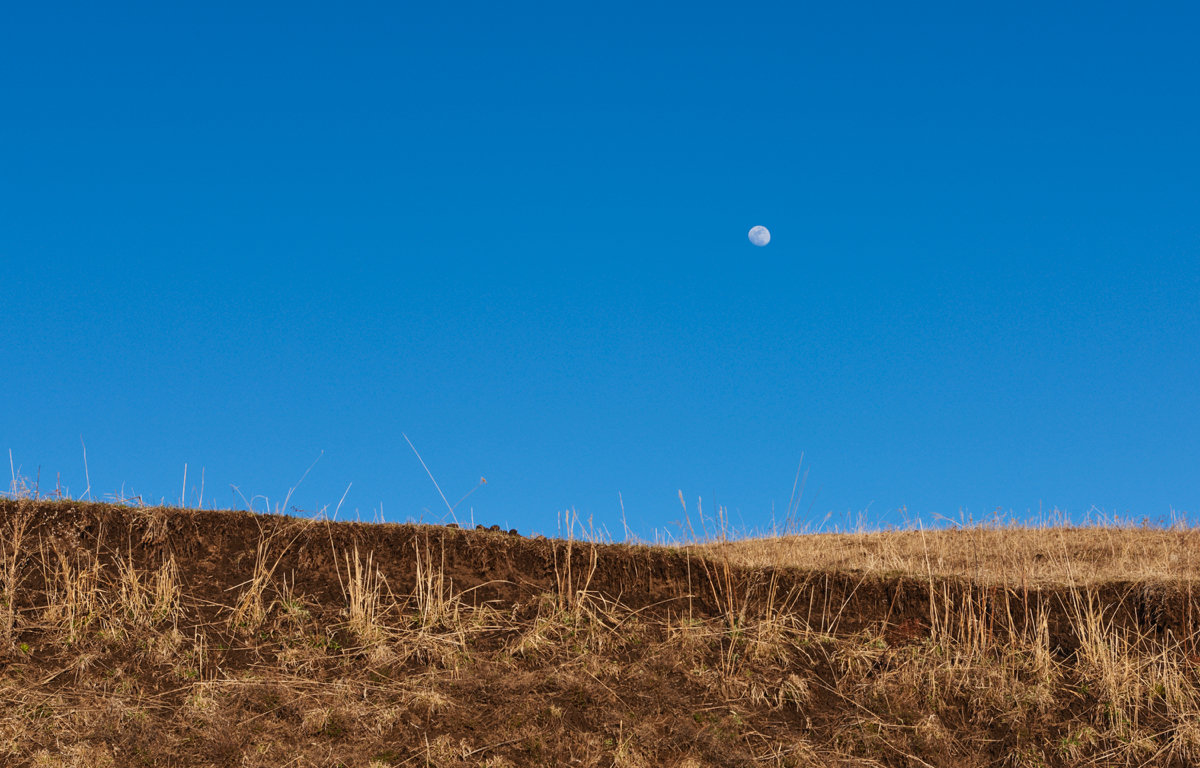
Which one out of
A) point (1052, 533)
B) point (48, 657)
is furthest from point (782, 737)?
point (1052, 533)

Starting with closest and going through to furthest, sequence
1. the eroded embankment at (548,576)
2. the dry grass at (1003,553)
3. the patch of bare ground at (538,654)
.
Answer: the patch of bare ground at (538,654), the eroded embankment at (548,576), the dry grass at (1003,553)

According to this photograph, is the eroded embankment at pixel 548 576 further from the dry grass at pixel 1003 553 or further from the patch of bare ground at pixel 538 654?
the dry grass at pixel 1003 553

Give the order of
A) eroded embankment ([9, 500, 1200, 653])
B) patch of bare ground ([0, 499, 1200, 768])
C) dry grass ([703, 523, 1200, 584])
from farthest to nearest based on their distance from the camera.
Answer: dry grass ([703, 523, 1200, 584]), eroded embankment ([9, 500, 1200, 653]), patch of bare ground ([0, 499, 1200, 768])

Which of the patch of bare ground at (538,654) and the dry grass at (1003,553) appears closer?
the patch of bare ground at (538,654)

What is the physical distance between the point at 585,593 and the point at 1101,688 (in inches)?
181

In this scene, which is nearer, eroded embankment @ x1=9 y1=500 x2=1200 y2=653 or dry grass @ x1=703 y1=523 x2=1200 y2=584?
eroded embankment @ x1=9 y1=500 x2=1200 y2=653

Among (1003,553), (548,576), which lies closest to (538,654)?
(548,576)

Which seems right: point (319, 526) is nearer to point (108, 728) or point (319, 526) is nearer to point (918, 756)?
point (108, 728)

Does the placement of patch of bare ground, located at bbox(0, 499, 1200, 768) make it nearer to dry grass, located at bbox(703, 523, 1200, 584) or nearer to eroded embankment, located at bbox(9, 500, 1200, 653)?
eroded embankment, located at bbox(9, 500, 1200, 653)

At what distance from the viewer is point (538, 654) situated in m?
8.09

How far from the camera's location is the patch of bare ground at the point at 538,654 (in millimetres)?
6820

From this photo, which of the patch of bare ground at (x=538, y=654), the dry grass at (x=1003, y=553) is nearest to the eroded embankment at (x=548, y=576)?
the patch of bare ground at (x=538, y=654)

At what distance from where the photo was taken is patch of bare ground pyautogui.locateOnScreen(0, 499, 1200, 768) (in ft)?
22.4

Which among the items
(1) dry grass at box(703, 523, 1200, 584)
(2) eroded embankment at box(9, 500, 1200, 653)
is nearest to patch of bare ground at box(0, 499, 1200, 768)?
(2) eroded embankment at box(9, 500, 1200, 653)
